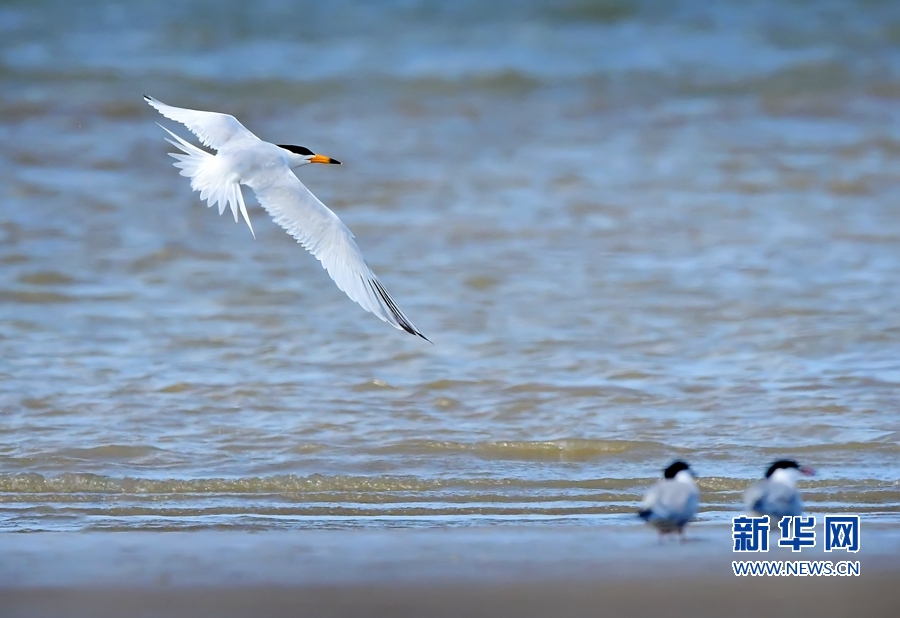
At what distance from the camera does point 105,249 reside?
6809 mm

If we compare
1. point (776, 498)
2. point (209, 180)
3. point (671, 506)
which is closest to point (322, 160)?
point (209, 180)

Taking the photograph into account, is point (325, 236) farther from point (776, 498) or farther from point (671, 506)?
point (776, 498)

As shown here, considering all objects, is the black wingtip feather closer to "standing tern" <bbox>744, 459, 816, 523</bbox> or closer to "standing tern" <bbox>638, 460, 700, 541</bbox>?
"standing tern" <bbox>638, 460, 700, 541</bbox>

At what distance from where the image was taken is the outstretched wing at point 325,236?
13.8ft

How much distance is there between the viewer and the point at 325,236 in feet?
14.2

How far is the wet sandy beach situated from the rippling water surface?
230mm

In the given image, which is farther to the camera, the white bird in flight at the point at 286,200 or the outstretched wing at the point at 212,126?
the outstretched wing at the point at 212,126

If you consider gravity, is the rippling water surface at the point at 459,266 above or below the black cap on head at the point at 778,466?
above

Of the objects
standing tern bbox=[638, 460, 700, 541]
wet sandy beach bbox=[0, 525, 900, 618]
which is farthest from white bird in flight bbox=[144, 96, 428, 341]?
standing tern bbox=[638, 460, 700, 541]

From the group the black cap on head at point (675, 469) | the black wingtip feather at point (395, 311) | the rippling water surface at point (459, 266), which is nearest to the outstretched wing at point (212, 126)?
the black wingtip feather at point (395, 311)

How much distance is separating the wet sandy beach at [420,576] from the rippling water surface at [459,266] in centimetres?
23

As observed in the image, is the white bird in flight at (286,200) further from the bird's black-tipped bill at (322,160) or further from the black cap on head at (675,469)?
the black cap on head at (675,469)

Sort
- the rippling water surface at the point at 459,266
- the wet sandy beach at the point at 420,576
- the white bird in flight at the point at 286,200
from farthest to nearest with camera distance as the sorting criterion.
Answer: the rippling water surface at the point at 459,266 < the white bird in flight at the point at 286,200 < the wet sandy beach at the point at 420,576

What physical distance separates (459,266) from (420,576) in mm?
3349
